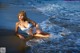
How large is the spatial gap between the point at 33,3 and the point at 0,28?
1.50 ft

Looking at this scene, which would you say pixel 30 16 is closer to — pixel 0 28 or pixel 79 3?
pixel 0 28

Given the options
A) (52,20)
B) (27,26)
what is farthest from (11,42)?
(52,20)

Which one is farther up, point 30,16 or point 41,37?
point 30,16

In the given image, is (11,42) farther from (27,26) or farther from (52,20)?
(52,20)

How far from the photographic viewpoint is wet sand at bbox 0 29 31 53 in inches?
77.6

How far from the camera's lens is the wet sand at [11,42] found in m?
1.97

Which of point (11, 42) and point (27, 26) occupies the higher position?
point (27, 26)

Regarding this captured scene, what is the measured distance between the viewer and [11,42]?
198 centimetres

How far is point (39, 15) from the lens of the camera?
6.56ft

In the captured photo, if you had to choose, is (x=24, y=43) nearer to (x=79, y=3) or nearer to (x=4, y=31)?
(x=4, y=31)

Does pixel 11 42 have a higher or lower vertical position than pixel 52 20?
lower

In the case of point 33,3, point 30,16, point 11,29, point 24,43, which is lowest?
point 24,43

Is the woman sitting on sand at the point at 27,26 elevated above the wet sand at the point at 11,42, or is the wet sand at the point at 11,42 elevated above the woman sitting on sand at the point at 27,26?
the woman sitting on sand at the point at 27,26

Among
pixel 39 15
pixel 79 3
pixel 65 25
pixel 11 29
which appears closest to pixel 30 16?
pixel 39 15
